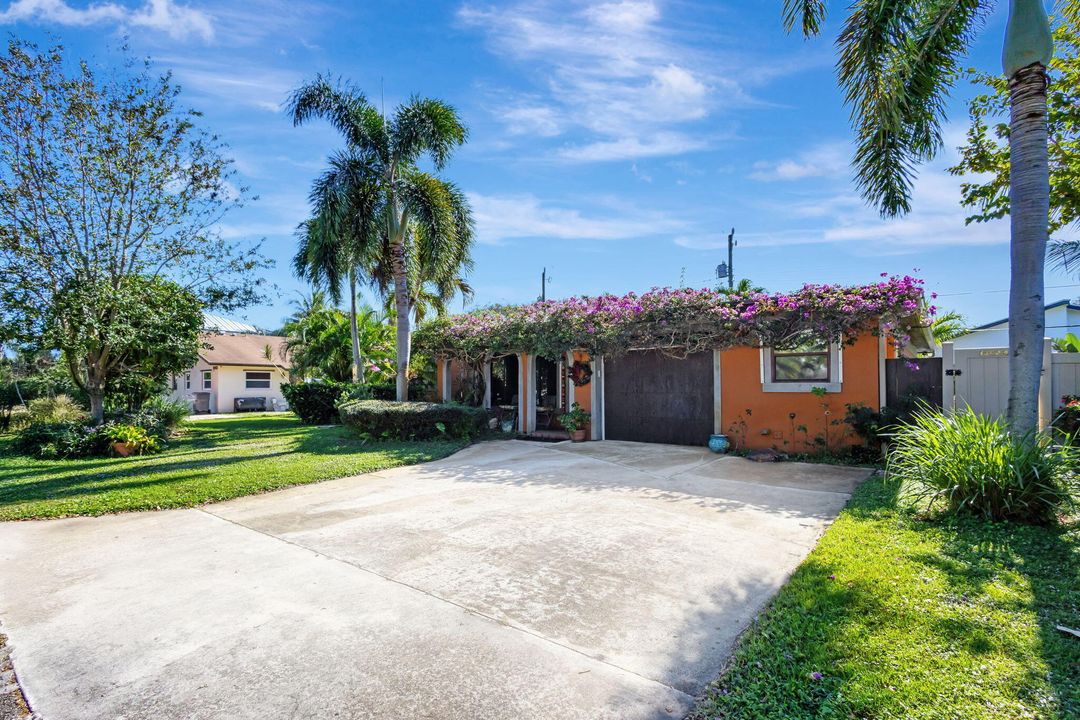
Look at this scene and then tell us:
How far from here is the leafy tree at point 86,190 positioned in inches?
424

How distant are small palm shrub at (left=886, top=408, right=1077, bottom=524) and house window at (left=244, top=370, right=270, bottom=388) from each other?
30594 millimetres

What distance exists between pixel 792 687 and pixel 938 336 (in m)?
18.8

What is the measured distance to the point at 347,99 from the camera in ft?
41.0

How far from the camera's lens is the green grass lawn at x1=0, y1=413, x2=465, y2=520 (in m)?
6.49

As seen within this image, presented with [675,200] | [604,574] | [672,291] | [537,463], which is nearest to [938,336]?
[675,200]

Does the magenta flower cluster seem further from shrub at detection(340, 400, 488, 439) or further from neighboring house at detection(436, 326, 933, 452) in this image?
shrub at detection(340, 400, 488, 439)

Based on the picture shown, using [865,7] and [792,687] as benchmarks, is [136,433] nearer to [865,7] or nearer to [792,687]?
[792,687]

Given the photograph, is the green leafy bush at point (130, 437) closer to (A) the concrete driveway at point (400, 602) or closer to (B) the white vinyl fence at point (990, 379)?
(A) the concrete driveway at point (400, 602)

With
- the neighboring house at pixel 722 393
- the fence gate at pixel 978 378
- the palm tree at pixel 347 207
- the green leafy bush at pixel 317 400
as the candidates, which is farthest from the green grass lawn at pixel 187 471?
the fence gate at pixel 978 378

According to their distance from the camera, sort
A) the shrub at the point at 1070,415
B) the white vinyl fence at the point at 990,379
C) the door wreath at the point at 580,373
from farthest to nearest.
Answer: the door wreath at the point at 580,373 < the white vinyl fence at the point at 990,379 < the shrub at the point at 1070,415

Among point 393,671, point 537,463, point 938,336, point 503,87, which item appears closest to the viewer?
point 393,671

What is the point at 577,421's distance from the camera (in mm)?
12062

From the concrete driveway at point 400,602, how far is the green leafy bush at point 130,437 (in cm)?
595

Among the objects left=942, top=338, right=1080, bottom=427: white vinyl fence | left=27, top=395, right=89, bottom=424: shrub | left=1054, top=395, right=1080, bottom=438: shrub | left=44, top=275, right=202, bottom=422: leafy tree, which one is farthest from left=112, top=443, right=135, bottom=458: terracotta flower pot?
left=1054, top=395, right=1080, bottom=438: shrub
